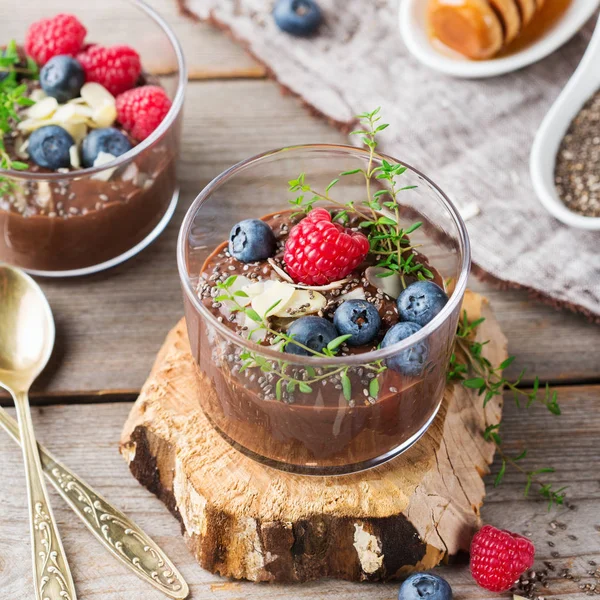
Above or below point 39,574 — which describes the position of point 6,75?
above

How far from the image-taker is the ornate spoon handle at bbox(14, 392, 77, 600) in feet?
5.24

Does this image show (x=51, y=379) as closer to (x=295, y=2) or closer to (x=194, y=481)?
(x=194, y=481)

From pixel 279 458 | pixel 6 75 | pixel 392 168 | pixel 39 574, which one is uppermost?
pixel 392 168

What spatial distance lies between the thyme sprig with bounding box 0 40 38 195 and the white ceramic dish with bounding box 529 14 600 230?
1.22 metres

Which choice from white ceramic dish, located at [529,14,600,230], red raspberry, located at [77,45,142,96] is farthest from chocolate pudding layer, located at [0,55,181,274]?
white ceramic dish, located at [529,14,600,230]

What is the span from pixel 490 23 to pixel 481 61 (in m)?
0.13

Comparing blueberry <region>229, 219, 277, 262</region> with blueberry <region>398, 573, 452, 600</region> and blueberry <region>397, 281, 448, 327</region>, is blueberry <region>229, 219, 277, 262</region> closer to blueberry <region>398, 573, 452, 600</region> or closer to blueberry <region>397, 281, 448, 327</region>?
blueberry <region>397, 281, 448, 327</region>

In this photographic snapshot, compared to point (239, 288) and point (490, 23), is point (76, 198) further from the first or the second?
point (490, 23)

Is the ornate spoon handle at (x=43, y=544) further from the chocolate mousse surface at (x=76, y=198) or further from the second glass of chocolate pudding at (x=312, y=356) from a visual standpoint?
the chocolate mousse surface at (x=76, y=198)

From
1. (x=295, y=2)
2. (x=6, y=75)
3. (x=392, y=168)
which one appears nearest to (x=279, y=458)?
(x=392, y=168)

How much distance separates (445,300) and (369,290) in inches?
5.3

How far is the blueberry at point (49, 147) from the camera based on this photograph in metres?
1.96

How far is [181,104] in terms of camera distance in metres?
2.07

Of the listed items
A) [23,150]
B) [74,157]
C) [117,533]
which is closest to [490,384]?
[117,533]
